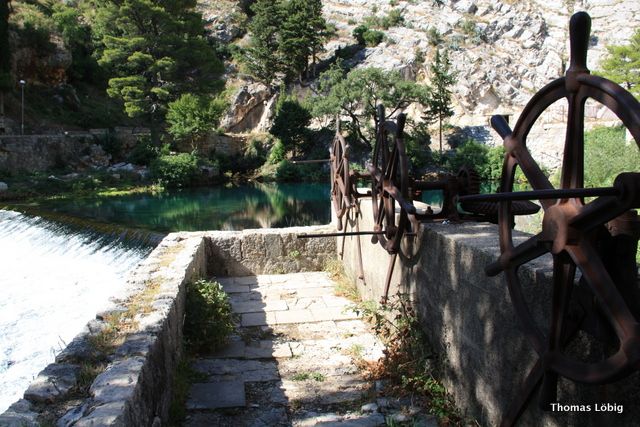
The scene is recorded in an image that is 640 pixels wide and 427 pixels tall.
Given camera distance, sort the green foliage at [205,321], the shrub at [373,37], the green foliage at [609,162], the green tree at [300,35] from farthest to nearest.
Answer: the shrub at [373,37] < the green tree at [300,35] < the green foliage at [609,162] < the green foliage at [205,321]

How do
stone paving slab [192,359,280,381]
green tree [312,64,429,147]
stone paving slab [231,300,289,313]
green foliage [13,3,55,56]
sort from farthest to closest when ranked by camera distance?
green tree [312,64,429,147], green foliage [13,3,55,56], stone paving slab [231,300,289,313], stone paving slab [192,359,280,381]

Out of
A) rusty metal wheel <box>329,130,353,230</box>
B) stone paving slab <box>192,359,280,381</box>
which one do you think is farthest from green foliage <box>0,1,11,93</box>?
stone paving slab <box>192,359,280,381</box>

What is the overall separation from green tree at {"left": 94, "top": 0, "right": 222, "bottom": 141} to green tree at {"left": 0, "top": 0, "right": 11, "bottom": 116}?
4.46 m

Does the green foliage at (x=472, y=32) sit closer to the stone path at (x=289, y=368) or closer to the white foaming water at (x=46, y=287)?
the white foaming water at (x=46, y=287)

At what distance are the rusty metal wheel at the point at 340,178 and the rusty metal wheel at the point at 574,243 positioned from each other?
10.7 feet

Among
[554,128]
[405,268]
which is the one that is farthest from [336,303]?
[554,128]

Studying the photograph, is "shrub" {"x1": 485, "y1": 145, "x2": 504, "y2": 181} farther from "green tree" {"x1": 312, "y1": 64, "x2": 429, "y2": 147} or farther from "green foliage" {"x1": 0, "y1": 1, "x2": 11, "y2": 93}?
"green foliage" {"x1": 0, "y1": 1, "x2": 11, "y2": 93}

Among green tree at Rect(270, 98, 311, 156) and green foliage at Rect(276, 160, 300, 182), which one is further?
green tree at Rect(270, 98, 311, 156)

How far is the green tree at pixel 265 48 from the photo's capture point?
125 ft

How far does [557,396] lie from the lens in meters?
2.02

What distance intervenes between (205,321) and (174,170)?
2328 centimetres

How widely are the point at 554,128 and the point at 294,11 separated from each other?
20660mm

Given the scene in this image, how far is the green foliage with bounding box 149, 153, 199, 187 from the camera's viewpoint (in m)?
26.0

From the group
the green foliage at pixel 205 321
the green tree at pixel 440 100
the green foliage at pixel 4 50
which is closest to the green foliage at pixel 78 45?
the green foliage at pixel 4 50
